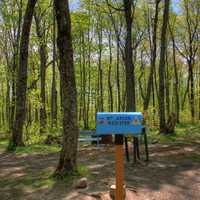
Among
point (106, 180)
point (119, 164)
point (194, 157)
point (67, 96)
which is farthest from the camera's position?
point (194, 157)

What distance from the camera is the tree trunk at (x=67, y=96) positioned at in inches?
231

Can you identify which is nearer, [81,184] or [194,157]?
[81,184]

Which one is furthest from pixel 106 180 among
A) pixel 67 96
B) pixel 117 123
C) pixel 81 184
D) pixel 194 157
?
pixel 194 157

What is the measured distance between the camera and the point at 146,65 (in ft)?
112

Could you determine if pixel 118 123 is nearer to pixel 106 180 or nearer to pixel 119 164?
pixel 119 164

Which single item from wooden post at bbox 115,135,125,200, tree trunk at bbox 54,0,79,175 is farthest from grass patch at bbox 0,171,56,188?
wooden post at bbox 115,135,125,200

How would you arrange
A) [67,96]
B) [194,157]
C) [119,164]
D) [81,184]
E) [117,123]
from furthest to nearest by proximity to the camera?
[194,157], [67,96], [81,184], [119,164], [117,123]

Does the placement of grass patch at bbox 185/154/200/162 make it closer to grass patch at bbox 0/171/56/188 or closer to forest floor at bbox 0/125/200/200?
forest floor at bbox 0/125/200/200

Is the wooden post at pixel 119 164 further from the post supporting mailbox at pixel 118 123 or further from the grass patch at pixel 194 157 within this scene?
the grass patch at pixel 194 157

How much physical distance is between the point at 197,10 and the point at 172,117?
1556 cm

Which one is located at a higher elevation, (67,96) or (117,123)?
(67,96)

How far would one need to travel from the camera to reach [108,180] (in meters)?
5.76

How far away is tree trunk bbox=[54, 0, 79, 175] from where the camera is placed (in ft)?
19.3

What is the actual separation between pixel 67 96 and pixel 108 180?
184 centimetres
